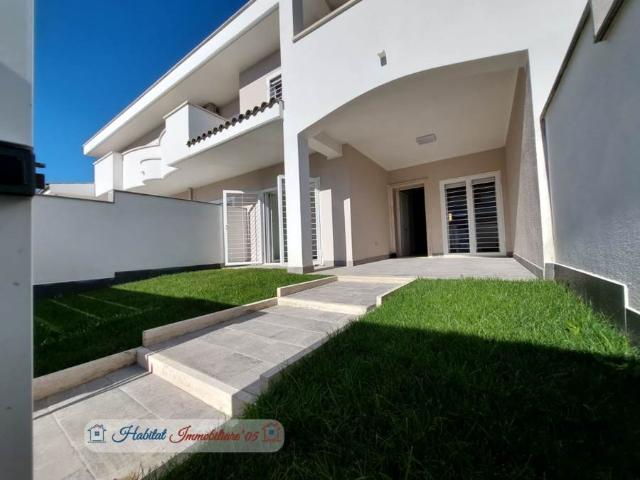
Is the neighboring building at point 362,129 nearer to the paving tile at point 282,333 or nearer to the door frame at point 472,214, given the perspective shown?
the door frame at point 472,214

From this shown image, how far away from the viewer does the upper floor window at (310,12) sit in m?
5.40

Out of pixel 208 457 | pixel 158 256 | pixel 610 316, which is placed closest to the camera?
pixel 208 457

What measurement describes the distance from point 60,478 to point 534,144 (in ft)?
17.5

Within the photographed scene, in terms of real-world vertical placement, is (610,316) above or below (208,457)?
above

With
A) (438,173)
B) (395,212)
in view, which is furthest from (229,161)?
(438,173)

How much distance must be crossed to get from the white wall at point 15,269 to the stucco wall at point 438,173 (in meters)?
9.09

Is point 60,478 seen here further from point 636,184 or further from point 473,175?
point 473,175

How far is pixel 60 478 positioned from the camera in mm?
1212

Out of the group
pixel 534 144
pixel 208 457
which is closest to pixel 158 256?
pixel 208 457

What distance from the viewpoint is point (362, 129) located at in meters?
6.23

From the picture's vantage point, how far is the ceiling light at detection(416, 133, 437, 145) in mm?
6762

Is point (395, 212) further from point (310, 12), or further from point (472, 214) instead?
point (310, 12)

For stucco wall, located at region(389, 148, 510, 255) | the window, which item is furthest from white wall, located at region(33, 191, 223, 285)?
stucco wall, located at region(389, 148, 510, 255)

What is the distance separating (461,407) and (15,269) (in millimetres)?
1748
